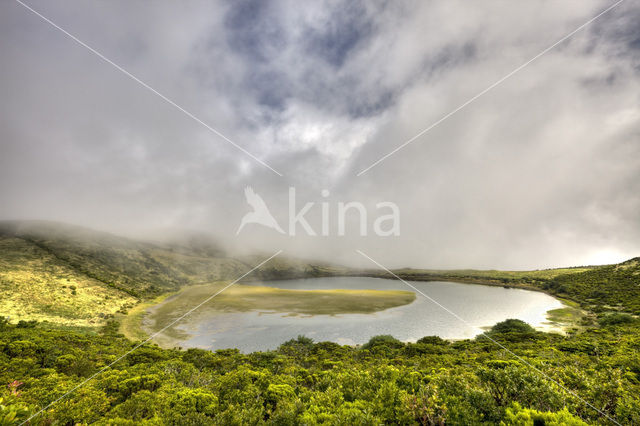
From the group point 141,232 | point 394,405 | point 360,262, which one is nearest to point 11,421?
point 394,405

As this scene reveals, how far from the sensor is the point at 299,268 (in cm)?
14812

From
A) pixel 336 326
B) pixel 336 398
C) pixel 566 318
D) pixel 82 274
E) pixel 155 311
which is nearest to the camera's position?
pixel 336 398

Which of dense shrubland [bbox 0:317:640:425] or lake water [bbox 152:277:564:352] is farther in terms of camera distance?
lake water [bbox 152:277:564:352]

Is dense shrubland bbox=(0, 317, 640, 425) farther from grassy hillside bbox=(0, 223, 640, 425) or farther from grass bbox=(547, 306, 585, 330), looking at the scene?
grass bbox=(547, 306, 585, 330)

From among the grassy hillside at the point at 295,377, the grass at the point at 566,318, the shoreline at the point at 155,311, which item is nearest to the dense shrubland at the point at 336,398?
the grassy hillside at the point at 295,377

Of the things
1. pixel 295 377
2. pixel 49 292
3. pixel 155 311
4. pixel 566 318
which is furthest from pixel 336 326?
pixel 49 292

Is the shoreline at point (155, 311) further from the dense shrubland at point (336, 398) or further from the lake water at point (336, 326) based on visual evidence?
the dense shrubland at point (336, 398)

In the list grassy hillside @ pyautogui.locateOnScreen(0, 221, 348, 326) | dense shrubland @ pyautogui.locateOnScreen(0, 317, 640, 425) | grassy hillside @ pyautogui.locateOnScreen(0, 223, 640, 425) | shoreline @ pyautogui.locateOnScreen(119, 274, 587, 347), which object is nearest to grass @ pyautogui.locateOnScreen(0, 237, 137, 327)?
grassy hillside @ pyautogui.locateOnScreen(0, 221, 348, 326)

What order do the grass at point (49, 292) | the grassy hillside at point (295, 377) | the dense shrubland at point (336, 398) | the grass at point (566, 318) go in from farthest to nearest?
the grass at point (566, 318), the grass at point (49, 292), the grassy hillside at point (295, 377), the dense shrubland at point (336, 398)

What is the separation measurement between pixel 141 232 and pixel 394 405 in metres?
169

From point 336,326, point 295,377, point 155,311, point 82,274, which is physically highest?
point 82,274

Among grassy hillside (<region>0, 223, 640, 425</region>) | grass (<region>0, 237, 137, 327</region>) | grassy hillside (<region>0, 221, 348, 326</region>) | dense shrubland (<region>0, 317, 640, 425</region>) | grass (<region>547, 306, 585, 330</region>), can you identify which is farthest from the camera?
grass (<region>547, 306, 585, 330</region>)

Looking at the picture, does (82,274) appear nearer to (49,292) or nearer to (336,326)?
(49,292)

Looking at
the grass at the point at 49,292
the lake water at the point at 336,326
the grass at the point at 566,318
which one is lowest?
the lake water at the point at 336,326
